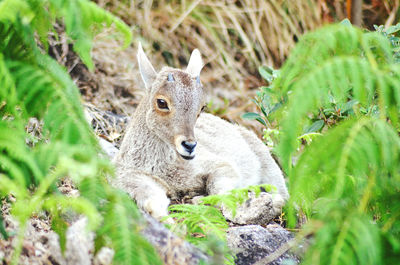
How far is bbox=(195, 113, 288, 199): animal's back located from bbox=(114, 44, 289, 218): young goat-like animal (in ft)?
0.21

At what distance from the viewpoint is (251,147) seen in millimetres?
6965

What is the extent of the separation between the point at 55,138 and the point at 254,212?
9.02 feet

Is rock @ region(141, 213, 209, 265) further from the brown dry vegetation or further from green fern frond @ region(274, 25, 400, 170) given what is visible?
the brown dry vegetation

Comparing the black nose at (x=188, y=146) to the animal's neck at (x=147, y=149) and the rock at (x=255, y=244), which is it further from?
the rock at (x=255, y=244)

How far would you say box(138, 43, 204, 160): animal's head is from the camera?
4.95m

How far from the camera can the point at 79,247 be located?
2824mm

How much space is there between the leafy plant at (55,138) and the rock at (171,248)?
1.15ft

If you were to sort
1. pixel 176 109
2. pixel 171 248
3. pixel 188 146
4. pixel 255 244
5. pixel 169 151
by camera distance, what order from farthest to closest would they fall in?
1. pixel 169 151
2. pixel 176 109
3. pixel 188 146
4. pixel 255 244
5. pixel 171 248

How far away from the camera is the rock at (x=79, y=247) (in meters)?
2.79

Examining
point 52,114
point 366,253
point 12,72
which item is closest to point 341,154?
point 366,253

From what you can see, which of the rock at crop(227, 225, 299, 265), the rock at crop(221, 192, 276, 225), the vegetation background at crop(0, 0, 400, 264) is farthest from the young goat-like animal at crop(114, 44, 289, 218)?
the vegetation background at crop(0, 0, 400, 264)

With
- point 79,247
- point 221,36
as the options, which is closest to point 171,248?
point 79,247

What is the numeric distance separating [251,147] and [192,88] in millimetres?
2043

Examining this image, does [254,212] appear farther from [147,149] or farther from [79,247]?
[79,247]
